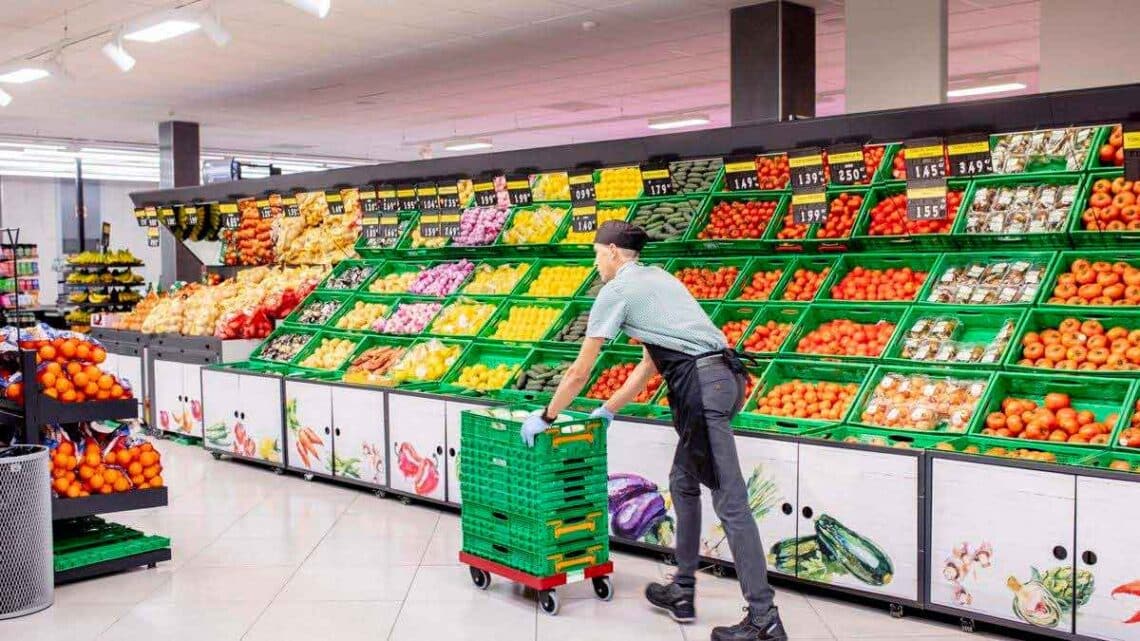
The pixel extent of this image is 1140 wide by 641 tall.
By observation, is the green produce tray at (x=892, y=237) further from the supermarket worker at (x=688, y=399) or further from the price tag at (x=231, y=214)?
the price tag at (x=231, y=214)

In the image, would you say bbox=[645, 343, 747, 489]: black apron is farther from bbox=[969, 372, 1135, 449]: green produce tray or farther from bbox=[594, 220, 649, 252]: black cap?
bbox=[969, 372, 1135, 449]: green produce tray

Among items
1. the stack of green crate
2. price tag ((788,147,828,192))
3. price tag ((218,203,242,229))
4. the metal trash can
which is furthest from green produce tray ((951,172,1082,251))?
price tag ((218,203,242,229))

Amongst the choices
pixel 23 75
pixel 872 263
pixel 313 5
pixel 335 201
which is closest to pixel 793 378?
pixel 872 263

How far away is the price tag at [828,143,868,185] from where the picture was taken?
5641 millimetres

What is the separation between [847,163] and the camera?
5.68 m

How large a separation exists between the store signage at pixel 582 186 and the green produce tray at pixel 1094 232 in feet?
9.67

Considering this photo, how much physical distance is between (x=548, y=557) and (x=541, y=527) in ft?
0.49

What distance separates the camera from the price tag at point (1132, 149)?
464 cm

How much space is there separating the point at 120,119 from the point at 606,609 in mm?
12241

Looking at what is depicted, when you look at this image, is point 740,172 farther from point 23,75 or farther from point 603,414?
point 23,75

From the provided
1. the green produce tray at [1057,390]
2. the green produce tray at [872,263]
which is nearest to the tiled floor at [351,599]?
the green produce tray at [1057,390]

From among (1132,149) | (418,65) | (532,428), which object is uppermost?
(418,65)

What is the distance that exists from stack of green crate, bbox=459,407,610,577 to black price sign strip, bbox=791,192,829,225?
1834mm

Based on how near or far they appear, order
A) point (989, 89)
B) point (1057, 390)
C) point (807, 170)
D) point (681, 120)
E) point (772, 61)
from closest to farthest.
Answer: point (1057, 390) < point (807, 170) < point (772, 61) < point (989, 89) < point (681, 120)
